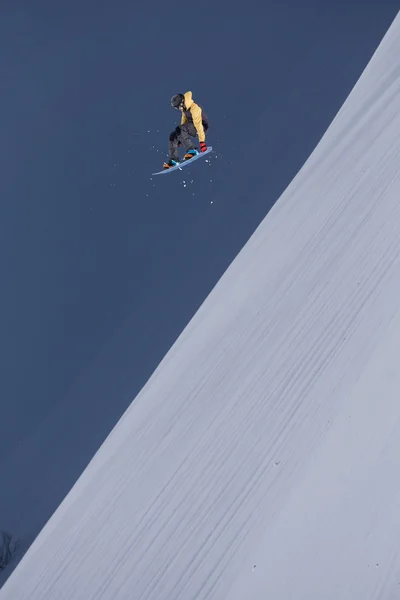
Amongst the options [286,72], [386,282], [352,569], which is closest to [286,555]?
[352,569]

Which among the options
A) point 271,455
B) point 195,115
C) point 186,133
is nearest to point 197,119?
point 195,115

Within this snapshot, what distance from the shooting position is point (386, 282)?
9.58 ft

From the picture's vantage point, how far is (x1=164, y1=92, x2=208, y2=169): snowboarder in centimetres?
554

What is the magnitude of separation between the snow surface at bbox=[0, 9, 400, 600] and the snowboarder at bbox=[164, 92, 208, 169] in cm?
177

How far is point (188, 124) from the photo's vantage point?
5.93 meters

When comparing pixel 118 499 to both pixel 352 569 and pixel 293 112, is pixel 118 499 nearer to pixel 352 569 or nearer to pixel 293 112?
pixel 352 569

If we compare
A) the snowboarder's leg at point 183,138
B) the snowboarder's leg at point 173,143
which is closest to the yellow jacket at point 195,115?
the snowboarder's leg at point 183,138

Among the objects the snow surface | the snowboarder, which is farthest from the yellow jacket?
the snow surface

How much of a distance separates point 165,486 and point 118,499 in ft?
1.01

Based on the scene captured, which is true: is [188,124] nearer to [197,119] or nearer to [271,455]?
[197,119]

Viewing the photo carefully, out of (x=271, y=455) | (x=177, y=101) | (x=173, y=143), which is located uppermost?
(x=173, y=143)

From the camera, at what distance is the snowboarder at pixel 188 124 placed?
218 inches

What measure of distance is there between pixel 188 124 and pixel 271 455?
161 inches

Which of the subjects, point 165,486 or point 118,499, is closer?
point 165,486
